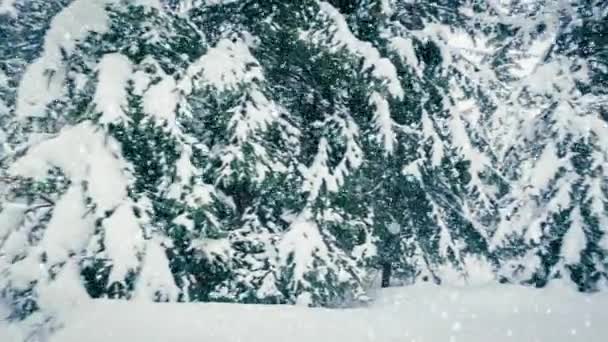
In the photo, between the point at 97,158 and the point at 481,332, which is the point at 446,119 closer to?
the point at 481,332

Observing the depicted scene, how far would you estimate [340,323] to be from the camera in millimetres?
3998

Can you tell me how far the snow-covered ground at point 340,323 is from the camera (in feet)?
12.1

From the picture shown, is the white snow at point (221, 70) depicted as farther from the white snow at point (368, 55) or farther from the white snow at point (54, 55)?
the white snow at point (54, 55)

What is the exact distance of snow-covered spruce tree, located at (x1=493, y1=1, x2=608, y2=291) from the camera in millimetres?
8555

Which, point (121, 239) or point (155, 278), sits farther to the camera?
point (155, 278)

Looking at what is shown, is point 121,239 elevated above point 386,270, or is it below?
above

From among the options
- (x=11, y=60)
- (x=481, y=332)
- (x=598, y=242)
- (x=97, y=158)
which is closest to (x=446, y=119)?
(x=598, y=242)

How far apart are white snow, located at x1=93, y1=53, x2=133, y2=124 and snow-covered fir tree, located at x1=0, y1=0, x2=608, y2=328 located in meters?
0.02

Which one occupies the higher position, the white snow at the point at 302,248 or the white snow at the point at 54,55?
the white snow at the point at 54,55

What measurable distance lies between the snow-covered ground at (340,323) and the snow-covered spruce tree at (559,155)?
4.35 m

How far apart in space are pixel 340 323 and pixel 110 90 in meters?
4.13

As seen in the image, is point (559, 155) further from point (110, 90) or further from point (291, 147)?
point (110, 90)

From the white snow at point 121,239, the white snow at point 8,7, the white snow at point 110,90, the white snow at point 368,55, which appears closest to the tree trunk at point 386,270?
the white snow at point 368,55

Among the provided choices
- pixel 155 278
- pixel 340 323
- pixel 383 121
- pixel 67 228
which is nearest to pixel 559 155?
→ pixel 383 121
